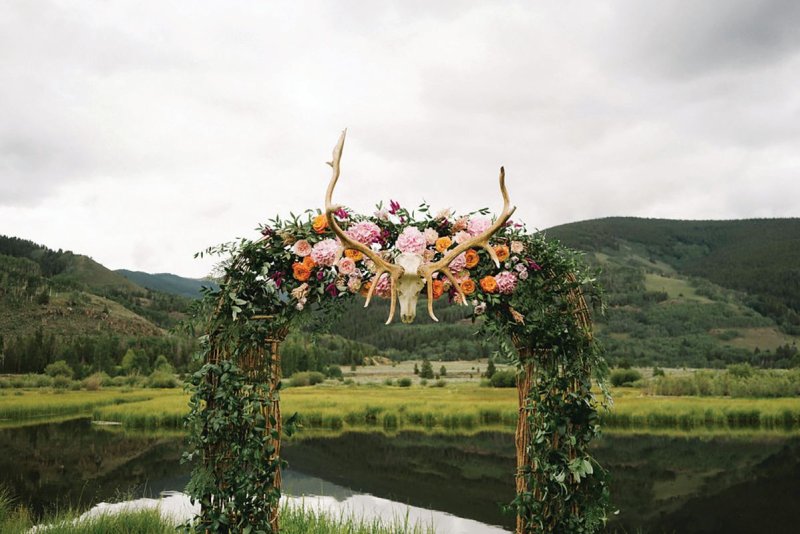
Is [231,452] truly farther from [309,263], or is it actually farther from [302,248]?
[302,248]

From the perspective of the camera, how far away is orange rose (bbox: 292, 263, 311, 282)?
5113mm

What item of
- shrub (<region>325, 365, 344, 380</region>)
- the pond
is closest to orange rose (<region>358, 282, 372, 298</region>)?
the pond

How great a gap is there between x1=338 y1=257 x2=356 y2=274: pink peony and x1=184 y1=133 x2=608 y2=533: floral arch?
0.04 feet

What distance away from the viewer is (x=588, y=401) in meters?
4.97

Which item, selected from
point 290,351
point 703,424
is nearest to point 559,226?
point 290,351

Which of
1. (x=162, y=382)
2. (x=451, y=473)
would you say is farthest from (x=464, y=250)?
(x=162, y=382)

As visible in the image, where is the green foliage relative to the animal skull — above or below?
below

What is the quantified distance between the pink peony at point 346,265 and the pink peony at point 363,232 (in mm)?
211

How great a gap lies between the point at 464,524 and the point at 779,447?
13.2 m

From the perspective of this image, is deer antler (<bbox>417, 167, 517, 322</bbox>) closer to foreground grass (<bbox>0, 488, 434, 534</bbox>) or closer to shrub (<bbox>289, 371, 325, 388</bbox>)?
Answer: foreground grass (<bbox>0, 488, 434, 534</bbox>)

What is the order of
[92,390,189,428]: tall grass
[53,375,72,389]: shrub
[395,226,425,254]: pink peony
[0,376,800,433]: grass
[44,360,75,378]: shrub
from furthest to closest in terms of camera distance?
[44,360,75,378]: shrub < [53,375,72,389]: shrub < [92,390,189,428]: tall grass < [0,376,800,433]: grass < [395,226,425,254]: pink peony

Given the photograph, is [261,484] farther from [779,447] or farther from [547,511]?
[779,447]

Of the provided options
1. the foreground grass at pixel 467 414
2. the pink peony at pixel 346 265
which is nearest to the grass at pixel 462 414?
the foreground grass at pixel 467 414

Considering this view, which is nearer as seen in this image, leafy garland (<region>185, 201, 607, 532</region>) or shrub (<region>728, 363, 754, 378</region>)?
leafy garland (<region>185, 201, 607, 532</region>)
